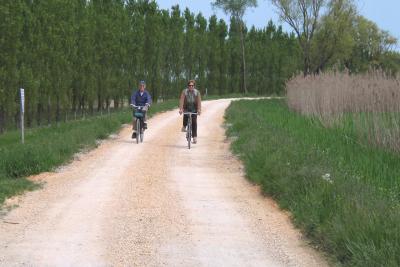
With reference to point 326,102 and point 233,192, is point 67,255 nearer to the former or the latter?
point 233,192

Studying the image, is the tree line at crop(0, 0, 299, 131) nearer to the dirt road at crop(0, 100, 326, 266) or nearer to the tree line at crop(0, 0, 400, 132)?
the tree line at crop(0, 0, 400, 132)

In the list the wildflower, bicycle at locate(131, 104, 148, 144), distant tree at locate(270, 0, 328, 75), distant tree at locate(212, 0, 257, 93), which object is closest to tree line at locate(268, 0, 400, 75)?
distant tree at locate(270, 0, 328, 75)

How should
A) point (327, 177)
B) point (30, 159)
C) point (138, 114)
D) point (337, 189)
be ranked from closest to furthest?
point (337, 189)
point (327, 177)
point (30, 159)
point (138, 114)

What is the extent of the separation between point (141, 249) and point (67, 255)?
78cm

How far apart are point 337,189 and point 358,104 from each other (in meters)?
10.2

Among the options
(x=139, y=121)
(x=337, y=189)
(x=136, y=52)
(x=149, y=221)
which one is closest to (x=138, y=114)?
(x=139, y=121)

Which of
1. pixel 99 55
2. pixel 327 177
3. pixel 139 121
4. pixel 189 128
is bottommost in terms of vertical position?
pixel 327 177

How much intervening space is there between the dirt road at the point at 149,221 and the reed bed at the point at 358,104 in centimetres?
295

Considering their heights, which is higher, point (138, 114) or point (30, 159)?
point (138, 114)

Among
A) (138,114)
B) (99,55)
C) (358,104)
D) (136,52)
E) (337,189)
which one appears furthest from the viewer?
(136,52)

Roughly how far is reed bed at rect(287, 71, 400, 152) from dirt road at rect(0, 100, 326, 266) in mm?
2954

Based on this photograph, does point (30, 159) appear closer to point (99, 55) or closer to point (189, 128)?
point (189, 128)

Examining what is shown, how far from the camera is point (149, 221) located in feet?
25.0

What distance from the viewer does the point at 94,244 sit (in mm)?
6480
